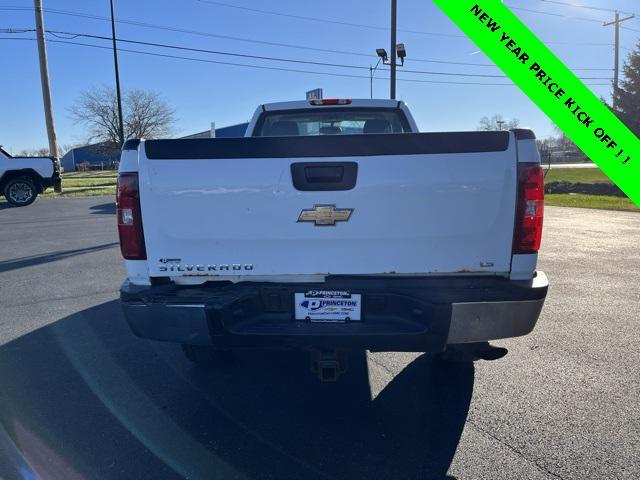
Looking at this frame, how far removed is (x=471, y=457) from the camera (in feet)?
8.44

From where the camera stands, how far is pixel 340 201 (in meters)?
2.60

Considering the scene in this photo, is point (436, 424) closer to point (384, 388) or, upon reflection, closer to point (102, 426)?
point (384, 388)

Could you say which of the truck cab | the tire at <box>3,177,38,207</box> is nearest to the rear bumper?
the truck cab

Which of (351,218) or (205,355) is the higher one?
(351,218)

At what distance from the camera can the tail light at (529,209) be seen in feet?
8.32

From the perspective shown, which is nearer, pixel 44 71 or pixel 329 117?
pixel 329 117

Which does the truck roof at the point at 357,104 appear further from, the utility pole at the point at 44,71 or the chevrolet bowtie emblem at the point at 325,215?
the utility pole at the point at 44,71

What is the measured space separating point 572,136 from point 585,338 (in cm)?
190

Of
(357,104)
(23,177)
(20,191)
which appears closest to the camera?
(357,104)

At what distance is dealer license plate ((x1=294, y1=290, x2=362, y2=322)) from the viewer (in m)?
2.62

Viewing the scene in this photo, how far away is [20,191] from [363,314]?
1812 centimetres

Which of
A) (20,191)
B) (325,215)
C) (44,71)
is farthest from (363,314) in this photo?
(44,71)

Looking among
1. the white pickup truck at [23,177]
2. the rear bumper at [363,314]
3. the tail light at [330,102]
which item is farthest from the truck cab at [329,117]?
the white pickup truck at [23,177]

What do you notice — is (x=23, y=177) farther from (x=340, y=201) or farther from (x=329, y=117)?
(x=340, y=201)
